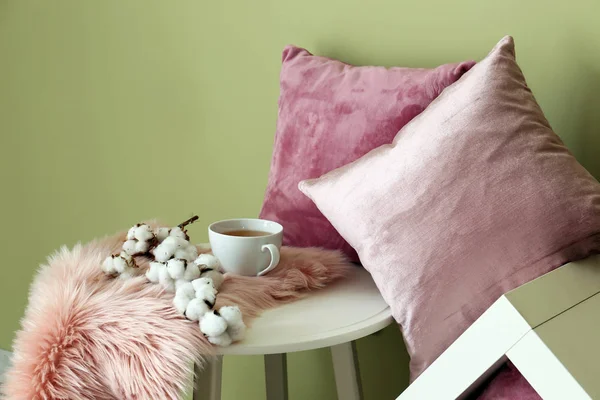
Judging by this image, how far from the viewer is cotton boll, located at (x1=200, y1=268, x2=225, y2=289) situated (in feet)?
3.08

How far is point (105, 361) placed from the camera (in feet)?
2.64

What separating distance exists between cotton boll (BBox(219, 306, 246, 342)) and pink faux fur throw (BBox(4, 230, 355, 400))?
0.10ft

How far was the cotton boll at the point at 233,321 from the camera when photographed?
0.82m

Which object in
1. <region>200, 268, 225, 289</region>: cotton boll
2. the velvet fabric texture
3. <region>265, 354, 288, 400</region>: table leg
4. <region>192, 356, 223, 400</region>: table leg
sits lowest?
<region>265, 354, 288, 400</region>: table leg

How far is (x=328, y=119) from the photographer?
1.15 metres

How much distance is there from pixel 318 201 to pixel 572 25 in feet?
1.63

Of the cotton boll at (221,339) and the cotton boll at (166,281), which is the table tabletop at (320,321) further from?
the cotton boll at (166,281)

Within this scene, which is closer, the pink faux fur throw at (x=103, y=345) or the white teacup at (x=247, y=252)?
the pink faux fur throw at (x=103, y=345)

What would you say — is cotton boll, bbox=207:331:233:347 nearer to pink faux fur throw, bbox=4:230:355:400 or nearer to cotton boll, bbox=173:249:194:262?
pink faux fur throw, bbox=4:230:355:400

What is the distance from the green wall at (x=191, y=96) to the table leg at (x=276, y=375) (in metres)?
0.19

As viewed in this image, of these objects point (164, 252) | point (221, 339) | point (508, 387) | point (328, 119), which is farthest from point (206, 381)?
point (328, 119)

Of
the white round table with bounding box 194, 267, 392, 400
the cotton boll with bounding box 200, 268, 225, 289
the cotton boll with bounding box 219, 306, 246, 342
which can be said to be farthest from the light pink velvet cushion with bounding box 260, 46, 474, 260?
the cotton boll with bounding box 219, 306, 246, 342

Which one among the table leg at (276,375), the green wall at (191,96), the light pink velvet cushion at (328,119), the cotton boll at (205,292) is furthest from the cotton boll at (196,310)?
the green wall at (191,96)

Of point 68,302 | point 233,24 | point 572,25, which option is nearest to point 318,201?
point 68,302
